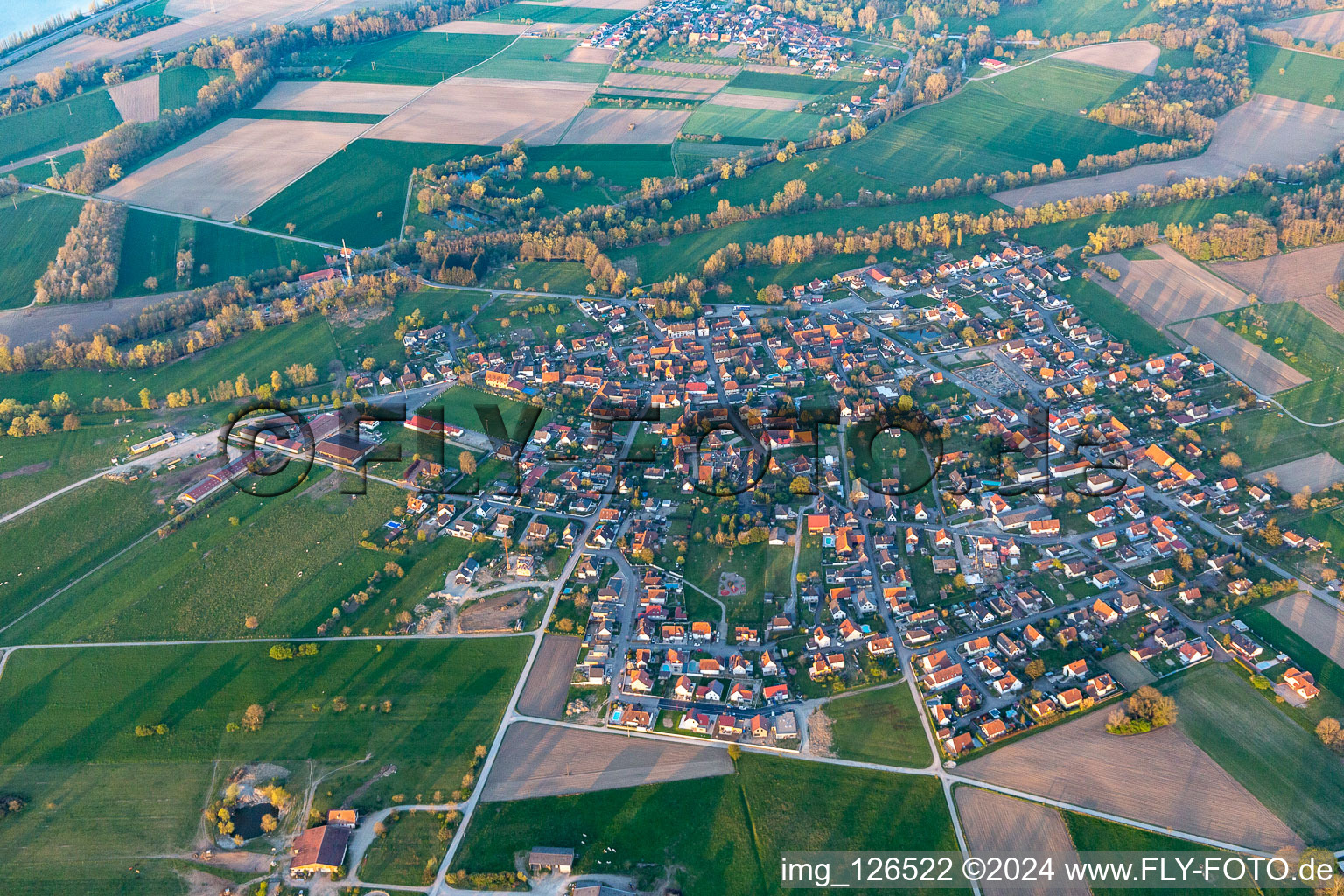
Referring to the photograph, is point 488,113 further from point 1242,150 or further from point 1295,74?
point 1295,74

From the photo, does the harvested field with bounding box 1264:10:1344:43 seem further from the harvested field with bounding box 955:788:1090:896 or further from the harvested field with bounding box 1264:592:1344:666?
the harvested field with bounding box 955:788:1090:896

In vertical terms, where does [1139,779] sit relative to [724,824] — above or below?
above

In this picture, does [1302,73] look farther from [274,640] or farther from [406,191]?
[274,640]

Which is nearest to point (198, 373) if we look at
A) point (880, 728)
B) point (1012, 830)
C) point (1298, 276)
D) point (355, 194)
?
point (355, 194)

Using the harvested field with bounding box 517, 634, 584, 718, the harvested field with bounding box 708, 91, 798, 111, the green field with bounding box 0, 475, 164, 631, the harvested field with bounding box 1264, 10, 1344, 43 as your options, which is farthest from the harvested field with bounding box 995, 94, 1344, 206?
the green field with bounding box 0, 475, 164, 631

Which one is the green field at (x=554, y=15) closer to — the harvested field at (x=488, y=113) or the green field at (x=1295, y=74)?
the harvested field at (x=488, y=113)

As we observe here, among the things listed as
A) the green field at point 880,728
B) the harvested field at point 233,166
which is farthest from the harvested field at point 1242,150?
the harvested field at point 233,166
